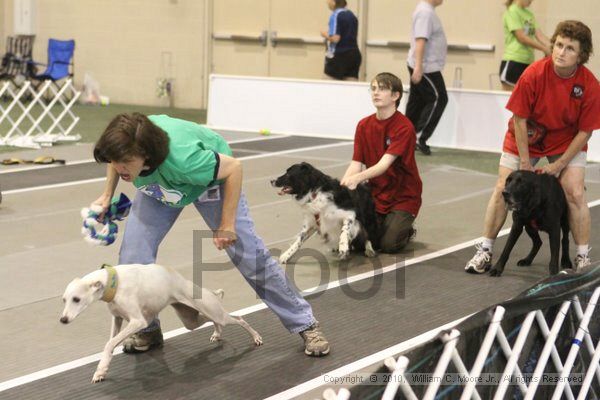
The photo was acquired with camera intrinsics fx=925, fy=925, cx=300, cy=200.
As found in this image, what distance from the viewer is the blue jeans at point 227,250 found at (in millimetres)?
3910

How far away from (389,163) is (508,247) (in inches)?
35.8

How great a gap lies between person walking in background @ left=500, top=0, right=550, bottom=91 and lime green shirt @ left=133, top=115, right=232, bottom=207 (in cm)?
752

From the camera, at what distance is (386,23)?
14477 millimetres

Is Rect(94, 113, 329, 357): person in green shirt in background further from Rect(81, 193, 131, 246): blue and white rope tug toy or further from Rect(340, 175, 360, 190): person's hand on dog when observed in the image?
Rect(340, 175, 360, 190): person's hand on dog

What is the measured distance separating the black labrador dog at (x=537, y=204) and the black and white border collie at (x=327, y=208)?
3.09 ft

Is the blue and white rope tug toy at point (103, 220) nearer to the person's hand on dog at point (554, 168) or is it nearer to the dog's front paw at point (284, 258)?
the dog's front paw at point (284, 258)

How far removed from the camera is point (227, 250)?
3.93 meters

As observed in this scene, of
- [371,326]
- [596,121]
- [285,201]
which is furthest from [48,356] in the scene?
[285,201]

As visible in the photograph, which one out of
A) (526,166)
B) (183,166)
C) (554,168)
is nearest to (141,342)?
(183,166)

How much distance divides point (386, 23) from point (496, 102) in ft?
14.1

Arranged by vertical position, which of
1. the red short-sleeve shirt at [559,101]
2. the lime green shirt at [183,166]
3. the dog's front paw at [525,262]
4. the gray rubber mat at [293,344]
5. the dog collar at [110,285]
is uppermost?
the red short-sleeve shirt at [559,101]

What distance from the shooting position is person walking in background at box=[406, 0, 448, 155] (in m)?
10.2

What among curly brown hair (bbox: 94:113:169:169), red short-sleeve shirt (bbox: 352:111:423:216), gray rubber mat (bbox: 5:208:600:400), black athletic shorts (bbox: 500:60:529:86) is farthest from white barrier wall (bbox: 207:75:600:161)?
curly brown hair (bbox: 94:113:169:169)

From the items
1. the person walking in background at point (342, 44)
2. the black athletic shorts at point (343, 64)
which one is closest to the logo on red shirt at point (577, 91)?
the person walking in background at point (342, 44)
